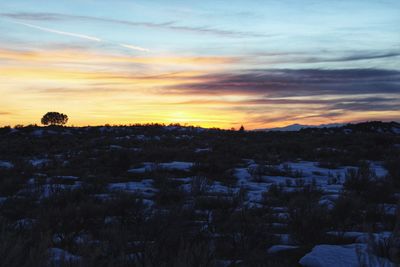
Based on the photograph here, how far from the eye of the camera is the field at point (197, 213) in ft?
12.9

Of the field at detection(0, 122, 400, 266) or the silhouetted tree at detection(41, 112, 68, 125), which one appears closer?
the field at detection(0, 122, 400, 266)

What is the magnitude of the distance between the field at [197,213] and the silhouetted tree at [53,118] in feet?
125

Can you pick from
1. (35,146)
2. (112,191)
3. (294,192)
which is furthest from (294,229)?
(35,146)

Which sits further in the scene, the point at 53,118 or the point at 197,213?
the point at 53,118

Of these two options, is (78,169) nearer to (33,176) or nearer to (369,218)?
(33,176)

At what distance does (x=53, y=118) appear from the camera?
49.4 m

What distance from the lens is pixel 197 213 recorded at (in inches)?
251

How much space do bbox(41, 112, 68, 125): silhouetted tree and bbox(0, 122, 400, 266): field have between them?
3822 cm

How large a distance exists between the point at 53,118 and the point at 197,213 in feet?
152

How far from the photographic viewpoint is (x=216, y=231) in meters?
5.34

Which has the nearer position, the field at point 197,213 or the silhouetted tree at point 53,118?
the field at point 197,213

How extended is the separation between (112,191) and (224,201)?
2246 mm

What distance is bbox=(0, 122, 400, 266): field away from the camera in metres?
3.94

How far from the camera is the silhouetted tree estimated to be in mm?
48875
